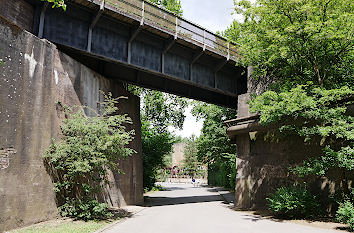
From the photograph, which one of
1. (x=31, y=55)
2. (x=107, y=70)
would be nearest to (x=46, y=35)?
(x=31, y=55)

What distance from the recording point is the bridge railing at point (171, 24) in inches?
584

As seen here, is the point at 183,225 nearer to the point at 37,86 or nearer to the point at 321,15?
the point at 37,86

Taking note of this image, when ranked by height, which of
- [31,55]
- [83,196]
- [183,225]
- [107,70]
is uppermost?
[107,70]

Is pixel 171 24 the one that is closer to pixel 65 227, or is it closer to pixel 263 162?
pixel 263 162

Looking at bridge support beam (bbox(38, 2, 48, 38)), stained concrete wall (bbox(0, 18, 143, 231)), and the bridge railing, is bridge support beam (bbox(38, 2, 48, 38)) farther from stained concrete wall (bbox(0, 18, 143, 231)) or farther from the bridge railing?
the bridge railing

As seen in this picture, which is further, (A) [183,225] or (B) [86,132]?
(B) [86,132]

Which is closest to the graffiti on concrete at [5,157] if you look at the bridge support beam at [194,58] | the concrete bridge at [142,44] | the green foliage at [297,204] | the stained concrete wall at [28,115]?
the stained concrete wall at [28,115]

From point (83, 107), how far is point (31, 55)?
368 cm

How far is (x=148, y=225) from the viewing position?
11039 millimetres

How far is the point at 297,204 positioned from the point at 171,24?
37.3ft

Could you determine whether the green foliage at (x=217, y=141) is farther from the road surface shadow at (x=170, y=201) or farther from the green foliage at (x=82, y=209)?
the green foliage at (x=82, y=209)

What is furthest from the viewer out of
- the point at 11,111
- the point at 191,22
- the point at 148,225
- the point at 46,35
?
the point at 191,22

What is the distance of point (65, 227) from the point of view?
32.6ft

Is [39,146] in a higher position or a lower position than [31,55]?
lower
